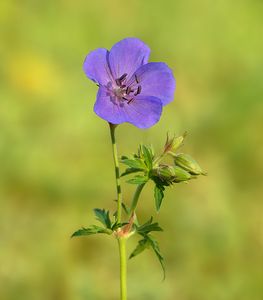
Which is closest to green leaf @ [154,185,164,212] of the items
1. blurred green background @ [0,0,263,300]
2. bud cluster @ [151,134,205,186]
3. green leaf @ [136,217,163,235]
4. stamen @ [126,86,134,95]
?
bud cluster @ [151,134,205,186]

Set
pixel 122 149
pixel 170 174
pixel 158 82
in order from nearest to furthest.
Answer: pixel 170 174
pixel 158 82
pixel 122 149

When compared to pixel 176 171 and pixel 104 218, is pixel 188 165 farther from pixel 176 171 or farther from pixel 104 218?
pixel 104 218

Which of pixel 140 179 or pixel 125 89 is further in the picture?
pixel 125 89

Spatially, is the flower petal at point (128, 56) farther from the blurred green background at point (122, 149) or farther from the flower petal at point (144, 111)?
the blurred green background at point (122, 149)

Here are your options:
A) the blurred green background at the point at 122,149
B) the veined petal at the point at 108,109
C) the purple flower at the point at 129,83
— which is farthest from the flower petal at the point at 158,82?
the blurred green background at the point at 122,149

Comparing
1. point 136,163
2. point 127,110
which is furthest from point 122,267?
point 127,110

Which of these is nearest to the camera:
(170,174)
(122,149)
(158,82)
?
(170,174)

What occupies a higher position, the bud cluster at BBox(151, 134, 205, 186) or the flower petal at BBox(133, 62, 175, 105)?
the flower petal at BBox(133, 62, 175, 105)

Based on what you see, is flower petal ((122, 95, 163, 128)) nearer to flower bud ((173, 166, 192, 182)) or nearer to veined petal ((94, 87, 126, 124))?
veined petal ((94, 87, 126, 124))
